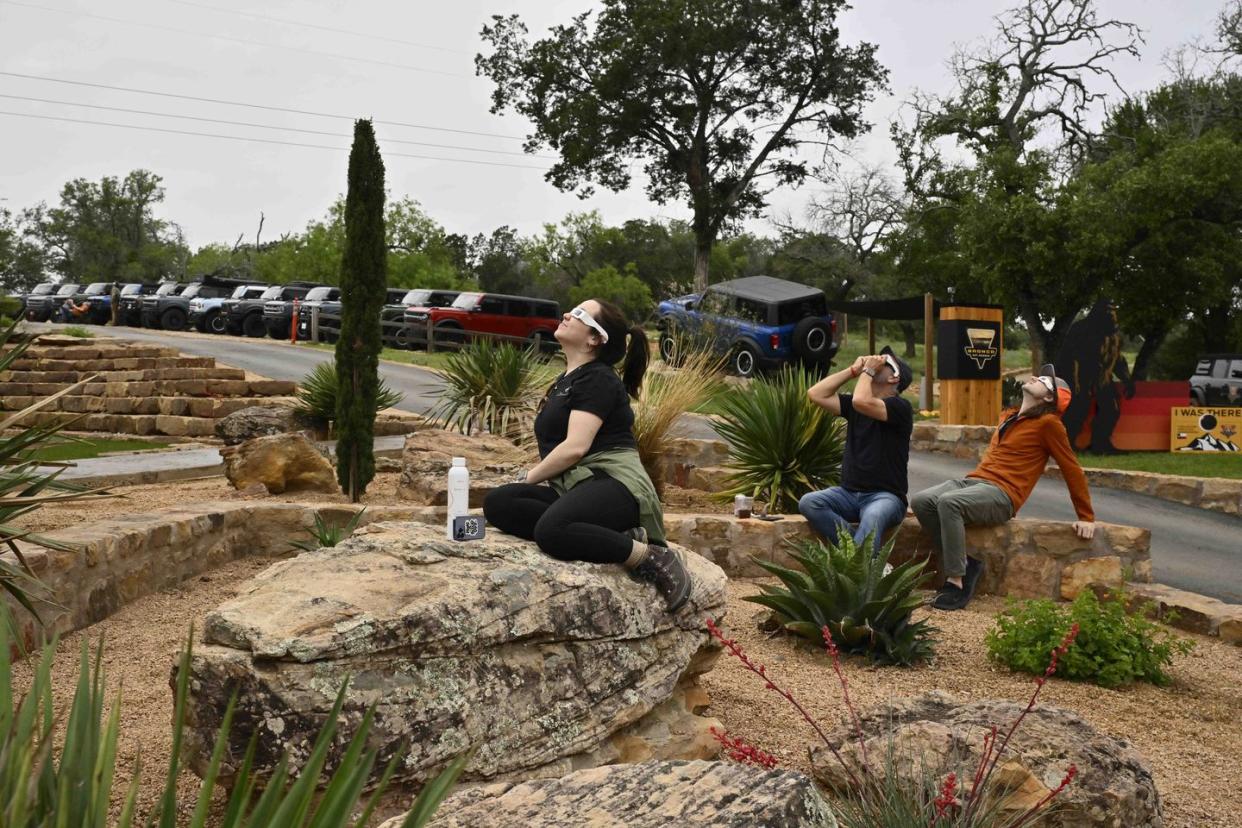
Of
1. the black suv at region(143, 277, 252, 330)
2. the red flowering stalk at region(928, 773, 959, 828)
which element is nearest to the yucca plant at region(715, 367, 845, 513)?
the red flowering stalk at region(928, 773, 959, 828)

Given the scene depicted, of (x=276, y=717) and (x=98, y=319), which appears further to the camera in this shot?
(x=98, y=319)

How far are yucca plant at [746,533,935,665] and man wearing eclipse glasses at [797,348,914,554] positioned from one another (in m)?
0.98

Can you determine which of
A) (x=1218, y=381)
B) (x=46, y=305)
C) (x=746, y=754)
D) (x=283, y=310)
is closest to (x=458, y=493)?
(x=746, y=754)

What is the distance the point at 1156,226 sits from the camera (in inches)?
1035

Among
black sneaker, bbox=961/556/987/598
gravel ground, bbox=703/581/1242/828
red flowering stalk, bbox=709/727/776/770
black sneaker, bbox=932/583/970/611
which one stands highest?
red flowering stalk, bbox=709/727/776/770

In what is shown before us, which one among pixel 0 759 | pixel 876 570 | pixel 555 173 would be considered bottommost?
pixel 876 570

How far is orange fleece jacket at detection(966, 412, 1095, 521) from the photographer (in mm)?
7156

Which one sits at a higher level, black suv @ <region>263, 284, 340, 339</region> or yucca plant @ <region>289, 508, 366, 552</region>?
black suv @ <region>263, 284, 340, 339</region>

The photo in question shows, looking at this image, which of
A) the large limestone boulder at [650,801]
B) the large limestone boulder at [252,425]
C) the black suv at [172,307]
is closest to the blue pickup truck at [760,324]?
the large limestone boulder at [252,425]

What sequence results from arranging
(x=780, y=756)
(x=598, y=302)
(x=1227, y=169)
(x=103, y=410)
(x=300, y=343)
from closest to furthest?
(x=780, y=756) < (x=598, y=302) < (x=103, y=410) < (x=1227, y=169) < (x=300, y=343)

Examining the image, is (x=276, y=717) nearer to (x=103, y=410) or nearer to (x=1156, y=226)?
(x=103, y=410)

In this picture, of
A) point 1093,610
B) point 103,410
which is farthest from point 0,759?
point 103,410

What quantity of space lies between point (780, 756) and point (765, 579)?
322 cm

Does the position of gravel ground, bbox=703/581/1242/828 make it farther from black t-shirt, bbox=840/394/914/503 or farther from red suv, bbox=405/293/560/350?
red suv, bbox=405/293/560/350
